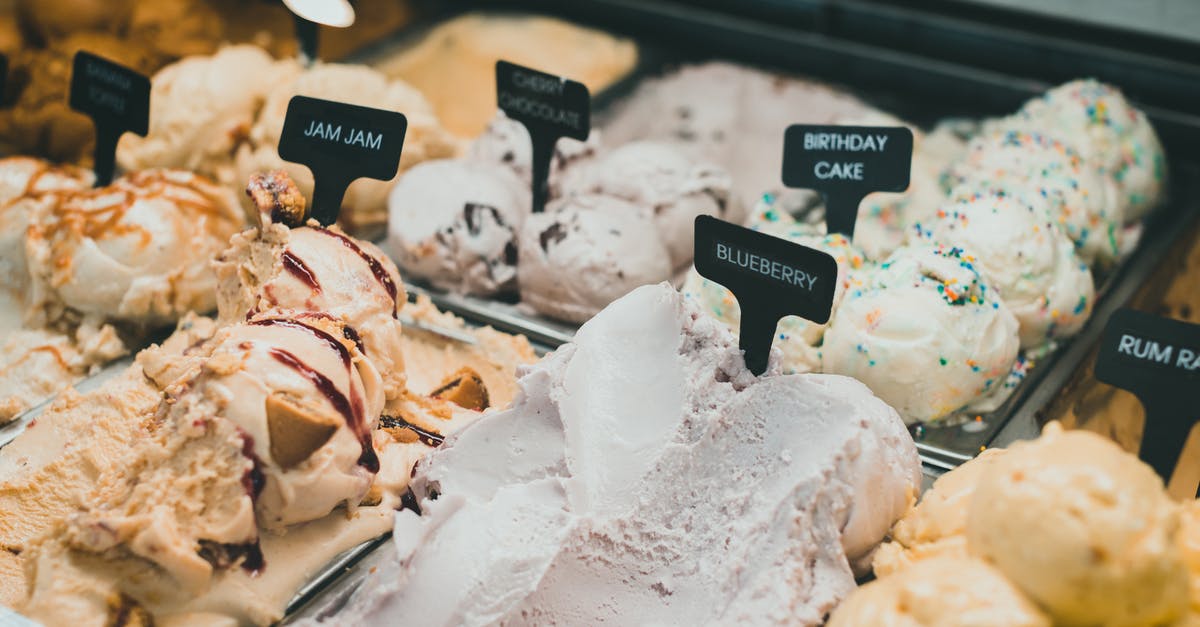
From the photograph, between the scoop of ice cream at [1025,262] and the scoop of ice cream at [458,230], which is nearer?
the scoop of ice cream at [1025,262]

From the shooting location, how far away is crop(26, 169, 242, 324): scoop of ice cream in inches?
80.7

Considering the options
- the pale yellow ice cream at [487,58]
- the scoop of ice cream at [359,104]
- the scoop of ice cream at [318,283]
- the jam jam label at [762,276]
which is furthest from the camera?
the pale yellow ice cream at [487,58]

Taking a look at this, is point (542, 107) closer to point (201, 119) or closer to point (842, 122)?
point (842, 122)

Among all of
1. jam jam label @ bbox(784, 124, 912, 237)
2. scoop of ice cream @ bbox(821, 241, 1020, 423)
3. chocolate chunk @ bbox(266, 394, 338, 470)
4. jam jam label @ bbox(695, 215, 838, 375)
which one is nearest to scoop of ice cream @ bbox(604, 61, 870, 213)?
jam jam label @ bbox(784, 124, 912, 237)

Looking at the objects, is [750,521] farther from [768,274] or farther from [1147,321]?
[1147,321]

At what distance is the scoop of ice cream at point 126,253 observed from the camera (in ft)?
6.72

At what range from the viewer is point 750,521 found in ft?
4.62

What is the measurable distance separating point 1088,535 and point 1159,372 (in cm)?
37

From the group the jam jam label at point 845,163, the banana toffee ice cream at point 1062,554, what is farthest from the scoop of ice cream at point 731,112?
the banana toffee ice cream at point 1062,554

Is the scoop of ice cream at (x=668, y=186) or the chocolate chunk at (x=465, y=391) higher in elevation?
the scoop of ice cream at (x=668, y=186)

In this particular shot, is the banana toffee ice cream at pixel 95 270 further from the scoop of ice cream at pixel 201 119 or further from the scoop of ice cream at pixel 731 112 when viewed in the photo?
the scoop of ice cream at pixel 731 112

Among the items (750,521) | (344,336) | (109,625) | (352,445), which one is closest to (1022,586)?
(750,521)

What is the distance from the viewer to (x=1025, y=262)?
6.48 feet

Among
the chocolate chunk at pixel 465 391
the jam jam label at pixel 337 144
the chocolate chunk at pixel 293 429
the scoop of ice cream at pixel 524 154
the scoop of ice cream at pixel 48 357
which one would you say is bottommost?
the scoop of ice cream at pixel 48 357
